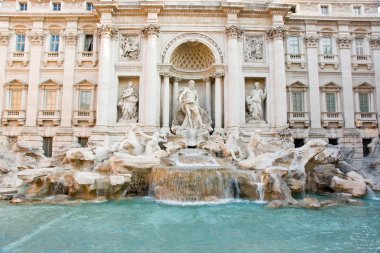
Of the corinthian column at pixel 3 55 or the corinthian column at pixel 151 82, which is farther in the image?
the corinthian column at pixel 3 55

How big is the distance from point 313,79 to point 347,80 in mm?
2523

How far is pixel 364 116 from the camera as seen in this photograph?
802 inches

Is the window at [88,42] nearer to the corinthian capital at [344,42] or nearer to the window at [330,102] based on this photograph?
the window at [330,102]

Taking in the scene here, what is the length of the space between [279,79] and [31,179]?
15.8 meters

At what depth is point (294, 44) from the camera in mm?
20938

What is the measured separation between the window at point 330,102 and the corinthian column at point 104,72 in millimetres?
15531

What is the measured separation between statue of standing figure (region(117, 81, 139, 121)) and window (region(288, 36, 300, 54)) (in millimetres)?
11937

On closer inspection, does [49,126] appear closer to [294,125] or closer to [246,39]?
[246,39]

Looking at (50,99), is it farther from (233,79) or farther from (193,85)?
(233,79)

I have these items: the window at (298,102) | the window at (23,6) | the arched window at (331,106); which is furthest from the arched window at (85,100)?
the arched window at (331,106)

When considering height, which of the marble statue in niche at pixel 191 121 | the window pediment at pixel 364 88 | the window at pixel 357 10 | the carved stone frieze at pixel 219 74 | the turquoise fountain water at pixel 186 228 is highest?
the window at pixel 357 10

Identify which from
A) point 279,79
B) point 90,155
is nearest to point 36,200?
point 90,155

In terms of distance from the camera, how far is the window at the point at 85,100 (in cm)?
2022

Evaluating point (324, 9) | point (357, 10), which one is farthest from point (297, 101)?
point (357, 10)
